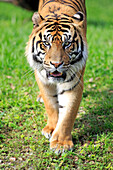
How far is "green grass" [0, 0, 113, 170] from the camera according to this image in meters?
3.04

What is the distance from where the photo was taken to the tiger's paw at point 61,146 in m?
3.14

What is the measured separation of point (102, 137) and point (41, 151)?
0.73m

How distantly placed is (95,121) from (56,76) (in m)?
1.16

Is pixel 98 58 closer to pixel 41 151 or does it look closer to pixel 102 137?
pixel 102 137

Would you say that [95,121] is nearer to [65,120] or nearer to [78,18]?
[65,120]

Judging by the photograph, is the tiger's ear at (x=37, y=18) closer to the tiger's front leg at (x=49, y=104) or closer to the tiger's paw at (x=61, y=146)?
the tiger's front leg at (x=49, y=104)

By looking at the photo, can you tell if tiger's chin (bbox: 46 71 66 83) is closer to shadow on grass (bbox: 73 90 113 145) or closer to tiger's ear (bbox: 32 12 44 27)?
tiger's ear (bbox: 32 12 44 27)

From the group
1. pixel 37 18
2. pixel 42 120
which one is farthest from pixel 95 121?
pixel 37 18

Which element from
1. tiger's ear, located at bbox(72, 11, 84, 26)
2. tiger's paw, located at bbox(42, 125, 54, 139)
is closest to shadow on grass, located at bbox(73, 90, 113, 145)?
tiger's paw, located at bbox(42, 125, 54, 139)

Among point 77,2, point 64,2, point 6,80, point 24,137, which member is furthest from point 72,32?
point 6,80

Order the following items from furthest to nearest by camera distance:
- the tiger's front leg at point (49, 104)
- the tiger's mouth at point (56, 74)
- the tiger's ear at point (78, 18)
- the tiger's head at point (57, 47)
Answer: the tiger's front leg at point (49, 104) → the tiger's ear at point (78, 18) → the tiger's mouth at point (56, 74) → the tiger's head at point (57, 47)

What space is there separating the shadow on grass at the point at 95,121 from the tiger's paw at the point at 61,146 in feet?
0.63

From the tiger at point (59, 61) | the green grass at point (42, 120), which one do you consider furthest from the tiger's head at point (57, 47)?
the green grass at point (42, 120)

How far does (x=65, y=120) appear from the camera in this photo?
3164 mm
